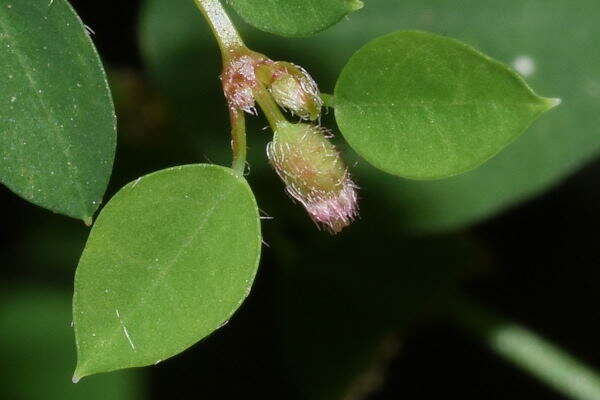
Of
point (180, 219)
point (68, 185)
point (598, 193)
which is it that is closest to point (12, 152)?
point (68, 185)

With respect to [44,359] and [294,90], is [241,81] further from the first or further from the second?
[44,359]

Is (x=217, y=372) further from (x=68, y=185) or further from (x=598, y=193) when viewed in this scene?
(x=68, y=185)

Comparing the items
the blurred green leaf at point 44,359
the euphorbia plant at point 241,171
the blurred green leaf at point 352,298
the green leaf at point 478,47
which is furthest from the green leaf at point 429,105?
the blurred green leaf at point 44,359

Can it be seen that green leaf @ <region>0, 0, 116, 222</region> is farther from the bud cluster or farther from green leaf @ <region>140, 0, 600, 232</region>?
green leaf @ <region>140, 0, 600, 232</region>

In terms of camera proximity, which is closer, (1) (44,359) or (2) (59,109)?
(2) (59,109)

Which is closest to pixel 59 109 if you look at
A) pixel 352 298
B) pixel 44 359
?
pixel 352 298

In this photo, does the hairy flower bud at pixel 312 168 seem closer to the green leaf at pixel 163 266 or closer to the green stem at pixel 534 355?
the green leaf at pixel 163 266
